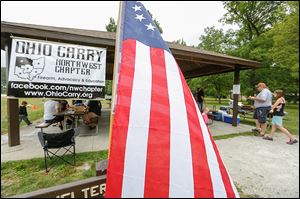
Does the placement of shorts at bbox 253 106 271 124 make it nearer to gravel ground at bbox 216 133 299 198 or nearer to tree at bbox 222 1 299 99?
gravel ground at bbox 216 133 299 198

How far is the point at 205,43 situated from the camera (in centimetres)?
2370

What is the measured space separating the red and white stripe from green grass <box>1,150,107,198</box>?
235 centimetres

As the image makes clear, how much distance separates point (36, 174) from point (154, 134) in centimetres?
314

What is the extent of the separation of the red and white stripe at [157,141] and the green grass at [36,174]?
92.5 inches

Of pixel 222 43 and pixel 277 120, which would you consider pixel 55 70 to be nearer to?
pixel 277 120

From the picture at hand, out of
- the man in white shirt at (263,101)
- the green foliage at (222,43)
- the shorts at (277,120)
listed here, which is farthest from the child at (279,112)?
the green foliage at (222,43)

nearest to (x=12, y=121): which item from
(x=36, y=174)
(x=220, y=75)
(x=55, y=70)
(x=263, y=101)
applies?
(x=55, y=70)

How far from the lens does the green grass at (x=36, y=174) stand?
2899 millimetres

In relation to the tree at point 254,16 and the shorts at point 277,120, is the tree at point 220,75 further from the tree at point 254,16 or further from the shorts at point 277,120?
the shorts at point 277,120

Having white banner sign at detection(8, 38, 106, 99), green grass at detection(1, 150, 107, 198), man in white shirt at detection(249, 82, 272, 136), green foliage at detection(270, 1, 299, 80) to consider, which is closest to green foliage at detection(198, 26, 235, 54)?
green foliage at detection(270, 1, 299, 80)

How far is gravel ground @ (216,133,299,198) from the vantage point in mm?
3023

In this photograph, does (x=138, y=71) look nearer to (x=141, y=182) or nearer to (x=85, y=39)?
(x=141, y=182)

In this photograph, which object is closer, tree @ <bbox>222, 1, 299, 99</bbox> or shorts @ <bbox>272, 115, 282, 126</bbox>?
shorts @ <bbox>272, 115, 282, 126</bbox>

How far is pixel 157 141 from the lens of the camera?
141cm
